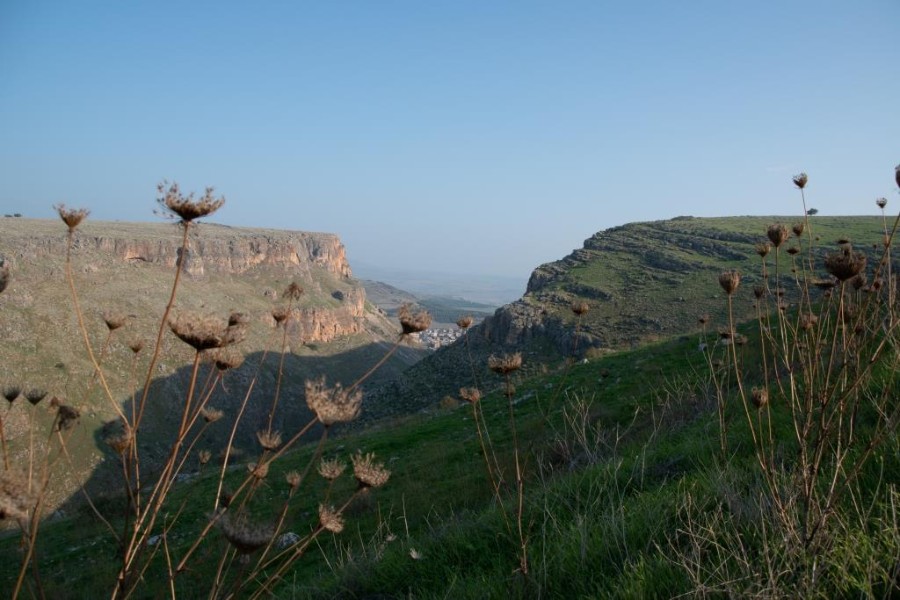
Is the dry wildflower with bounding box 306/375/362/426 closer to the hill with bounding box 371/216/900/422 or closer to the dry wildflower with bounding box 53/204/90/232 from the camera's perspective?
the dry wildflower with bounding box 53/204/90/232

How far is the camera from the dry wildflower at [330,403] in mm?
2506

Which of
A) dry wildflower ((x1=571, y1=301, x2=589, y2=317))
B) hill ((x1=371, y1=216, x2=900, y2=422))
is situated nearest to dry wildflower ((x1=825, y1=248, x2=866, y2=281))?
dry wildflower ((x1=571, y1=301, x2=589, y2=317))

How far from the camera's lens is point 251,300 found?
89500mm

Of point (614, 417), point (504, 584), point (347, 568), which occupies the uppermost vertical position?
point (504, 584)

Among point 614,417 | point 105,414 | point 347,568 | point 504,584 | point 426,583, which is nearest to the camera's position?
point 504,584

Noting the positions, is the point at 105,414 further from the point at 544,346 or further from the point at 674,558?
the point at 674,558

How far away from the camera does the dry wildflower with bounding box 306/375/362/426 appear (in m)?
2.51

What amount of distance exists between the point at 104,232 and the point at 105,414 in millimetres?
41724

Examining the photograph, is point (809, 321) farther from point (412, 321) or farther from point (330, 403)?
point (330, 403)

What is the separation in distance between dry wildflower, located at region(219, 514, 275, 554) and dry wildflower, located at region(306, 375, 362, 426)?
0.49 metres

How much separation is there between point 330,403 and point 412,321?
73 cm

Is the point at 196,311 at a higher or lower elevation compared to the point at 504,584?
higher

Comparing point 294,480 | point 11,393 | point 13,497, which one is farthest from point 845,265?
point 11,393

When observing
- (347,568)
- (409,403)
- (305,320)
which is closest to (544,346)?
(409,403)
